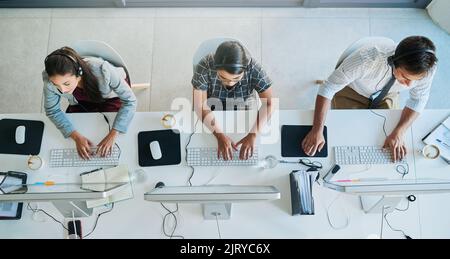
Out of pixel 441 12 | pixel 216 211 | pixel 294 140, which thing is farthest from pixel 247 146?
pixel 441 12

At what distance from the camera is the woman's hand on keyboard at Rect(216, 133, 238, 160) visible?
5.54 feet

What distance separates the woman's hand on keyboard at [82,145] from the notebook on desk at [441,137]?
65.5 inches

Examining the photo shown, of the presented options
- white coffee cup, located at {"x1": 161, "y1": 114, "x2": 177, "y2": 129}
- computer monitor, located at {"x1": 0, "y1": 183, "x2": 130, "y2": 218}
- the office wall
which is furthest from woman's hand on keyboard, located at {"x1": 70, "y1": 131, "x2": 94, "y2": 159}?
the office wall

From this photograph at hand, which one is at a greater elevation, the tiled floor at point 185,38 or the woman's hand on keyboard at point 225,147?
the tiled floor at point 185,38

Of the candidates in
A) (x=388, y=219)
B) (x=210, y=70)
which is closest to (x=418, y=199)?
(x=388, y=219)

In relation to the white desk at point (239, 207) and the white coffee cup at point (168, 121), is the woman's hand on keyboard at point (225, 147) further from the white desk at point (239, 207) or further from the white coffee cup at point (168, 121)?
the white coffee cup at point (168, 121)

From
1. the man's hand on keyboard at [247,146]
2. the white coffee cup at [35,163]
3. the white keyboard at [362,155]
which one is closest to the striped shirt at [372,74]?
the white keyboard at [362,155]

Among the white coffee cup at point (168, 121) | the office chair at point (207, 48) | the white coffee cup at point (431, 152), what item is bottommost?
the white coffee cup at point (431, 152)

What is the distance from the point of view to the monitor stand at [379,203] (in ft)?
5.08

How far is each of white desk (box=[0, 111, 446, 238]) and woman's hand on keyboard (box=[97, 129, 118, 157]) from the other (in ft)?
0.12

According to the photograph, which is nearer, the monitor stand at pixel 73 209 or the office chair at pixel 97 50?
the monitor stand at pixel 73 209

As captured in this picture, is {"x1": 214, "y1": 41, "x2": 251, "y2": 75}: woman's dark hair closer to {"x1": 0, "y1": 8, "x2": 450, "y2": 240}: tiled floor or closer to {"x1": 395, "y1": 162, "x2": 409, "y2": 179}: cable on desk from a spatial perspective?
{"x1": 395, "y1": 162, "x2": 409, "y2": 179}: cable on desk

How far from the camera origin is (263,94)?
1779mm
